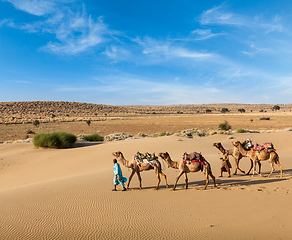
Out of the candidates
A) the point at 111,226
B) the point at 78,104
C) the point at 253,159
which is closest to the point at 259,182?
the point at 253,159

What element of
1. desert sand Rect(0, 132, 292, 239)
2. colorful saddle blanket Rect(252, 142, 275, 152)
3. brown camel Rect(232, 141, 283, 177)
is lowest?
desert sand Rect(0, 132, 292, 239)

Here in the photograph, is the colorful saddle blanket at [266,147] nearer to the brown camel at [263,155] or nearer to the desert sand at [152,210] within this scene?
the brown camel at [263,155]

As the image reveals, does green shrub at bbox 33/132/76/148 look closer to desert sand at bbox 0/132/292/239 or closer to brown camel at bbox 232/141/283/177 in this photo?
desert sand at bbox 0/132/292/239

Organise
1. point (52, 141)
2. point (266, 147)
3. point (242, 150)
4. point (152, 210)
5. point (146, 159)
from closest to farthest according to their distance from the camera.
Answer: point (152, 210), point (146, 159), point (266, 147), point (242, 150), point (52, 141)

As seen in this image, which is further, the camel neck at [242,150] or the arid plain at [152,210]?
the camel neck at [242,150]

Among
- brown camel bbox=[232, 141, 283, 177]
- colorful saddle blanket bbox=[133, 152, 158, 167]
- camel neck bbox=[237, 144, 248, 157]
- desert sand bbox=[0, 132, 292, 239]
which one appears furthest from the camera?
camel neck bbox=[237, 144, 248, 157]

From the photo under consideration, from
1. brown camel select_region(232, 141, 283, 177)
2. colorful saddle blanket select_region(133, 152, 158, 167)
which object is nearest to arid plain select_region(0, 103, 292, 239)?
brown camel select_region(232, 141, 283, 177)

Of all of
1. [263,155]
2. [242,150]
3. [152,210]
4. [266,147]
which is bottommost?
[152,210]

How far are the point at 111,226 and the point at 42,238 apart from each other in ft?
4.60

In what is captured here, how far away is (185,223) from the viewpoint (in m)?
5.18

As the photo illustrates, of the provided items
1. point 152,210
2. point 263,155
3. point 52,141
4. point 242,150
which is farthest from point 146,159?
point 52,141

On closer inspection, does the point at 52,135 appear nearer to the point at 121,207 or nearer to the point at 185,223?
the point at 121,207

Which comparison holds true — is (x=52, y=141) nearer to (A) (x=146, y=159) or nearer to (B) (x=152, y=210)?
(A) (x=146, y=159)

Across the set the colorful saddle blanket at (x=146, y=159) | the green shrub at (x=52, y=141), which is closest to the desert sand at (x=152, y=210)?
the colorful saddle blanket at (x=146, y=159)
